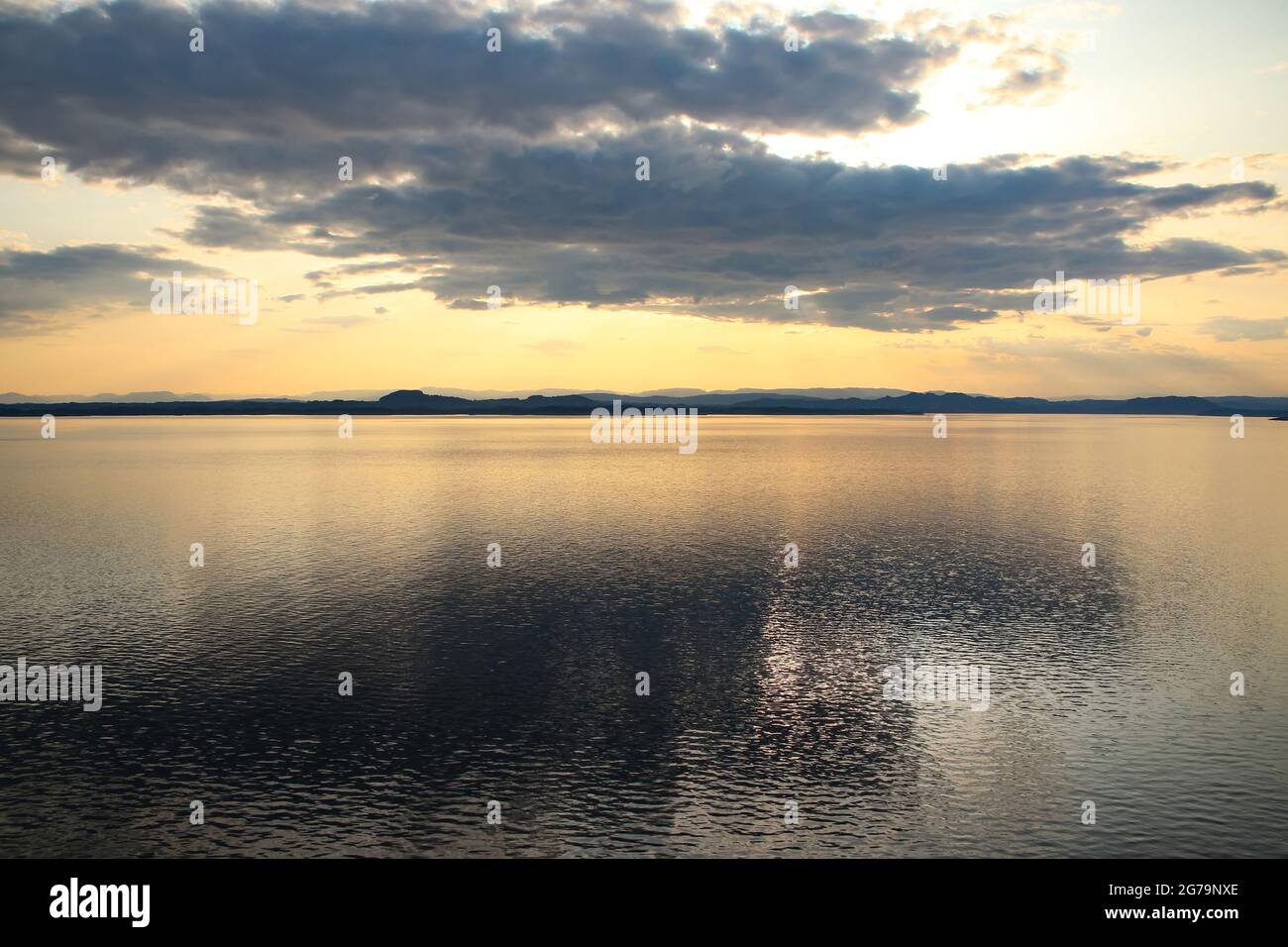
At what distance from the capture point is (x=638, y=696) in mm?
36344

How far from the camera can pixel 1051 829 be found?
83.8 feet

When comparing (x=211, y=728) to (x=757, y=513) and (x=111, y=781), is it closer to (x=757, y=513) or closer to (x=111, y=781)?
(x=111, y=781)

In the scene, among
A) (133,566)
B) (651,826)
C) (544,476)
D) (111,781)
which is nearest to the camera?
(651,826)

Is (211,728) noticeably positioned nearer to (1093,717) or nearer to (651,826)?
(651,826)

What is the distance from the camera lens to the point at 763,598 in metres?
54.5

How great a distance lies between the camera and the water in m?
25.6

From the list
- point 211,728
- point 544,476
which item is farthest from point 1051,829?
point 544,476

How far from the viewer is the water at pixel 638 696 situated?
84.1 feet

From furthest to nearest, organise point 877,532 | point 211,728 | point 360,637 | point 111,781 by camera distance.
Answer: point 877,532, point 360,637, point 211,728, point 111,781

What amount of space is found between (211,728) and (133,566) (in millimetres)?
37667

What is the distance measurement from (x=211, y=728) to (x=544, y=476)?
4414 inches

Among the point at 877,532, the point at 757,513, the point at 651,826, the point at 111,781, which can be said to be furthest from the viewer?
the point at 757,513
